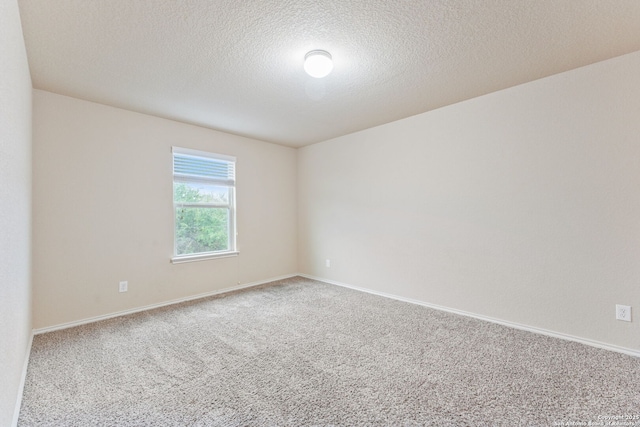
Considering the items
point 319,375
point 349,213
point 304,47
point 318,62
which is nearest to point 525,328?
point 319,375

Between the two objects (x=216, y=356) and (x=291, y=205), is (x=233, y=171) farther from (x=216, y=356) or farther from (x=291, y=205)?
(x=216, y=356)

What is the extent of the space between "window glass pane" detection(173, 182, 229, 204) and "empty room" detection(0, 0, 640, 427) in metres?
0.04

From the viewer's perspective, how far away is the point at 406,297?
11.8ft

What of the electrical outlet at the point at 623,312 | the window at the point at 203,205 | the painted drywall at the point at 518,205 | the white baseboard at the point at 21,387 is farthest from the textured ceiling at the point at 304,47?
the white baseboard at the point at 21,387

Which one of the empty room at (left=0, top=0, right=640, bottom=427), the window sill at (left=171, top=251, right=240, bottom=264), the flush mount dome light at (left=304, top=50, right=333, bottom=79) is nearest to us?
the empty room at (left=0, top=0, right=640, bottom=427)

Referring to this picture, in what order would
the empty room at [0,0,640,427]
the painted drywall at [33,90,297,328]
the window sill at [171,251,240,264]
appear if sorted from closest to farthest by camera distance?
the empty room at [0,0,640,427] → the painted drywall at [33,90,297,328] → the window sill at [171,251,240,264]

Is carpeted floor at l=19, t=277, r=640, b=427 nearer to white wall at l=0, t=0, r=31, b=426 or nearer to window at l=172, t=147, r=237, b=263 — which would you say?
white wall at l=0, t=0, r=31, b=426

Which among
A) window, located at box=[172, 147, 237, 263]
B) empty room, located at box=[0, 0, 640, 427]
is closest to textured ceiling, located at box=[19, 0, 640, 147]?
empty room, located at box=[0, 0, 640, 427]

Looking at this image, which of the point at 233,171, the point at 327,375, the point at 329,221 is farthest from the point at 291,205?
the point at 327,375

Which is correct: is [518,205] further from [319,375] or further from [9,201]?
[9,201]

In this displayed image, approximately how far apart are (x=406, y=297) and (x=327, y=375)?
1.97m

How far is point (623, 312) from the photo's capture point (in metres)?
2.21

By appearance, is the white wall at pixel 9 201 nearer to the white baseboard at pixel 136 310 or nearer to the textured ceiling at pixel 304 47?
the textured ceiling at pixel 304 47

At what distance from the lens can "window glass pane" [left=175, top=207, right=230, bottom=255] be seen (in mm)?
3707
